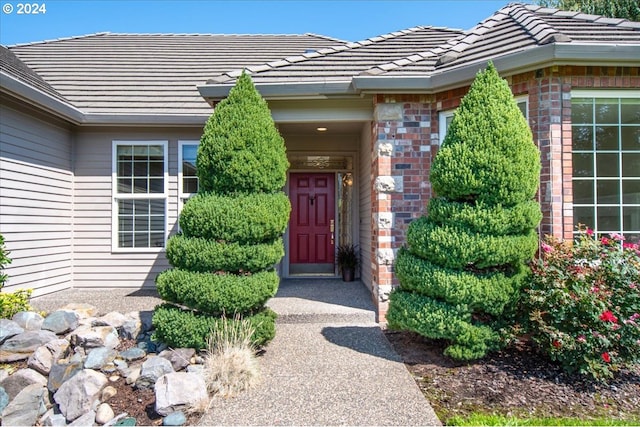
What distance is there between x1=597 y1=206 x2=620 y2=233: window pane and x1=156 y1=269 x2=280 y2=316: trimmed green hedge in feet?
12.8

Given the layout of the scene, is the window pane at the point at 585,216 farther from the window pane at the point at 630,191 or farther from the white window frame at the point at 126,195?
the white window frame at the point at 126,195

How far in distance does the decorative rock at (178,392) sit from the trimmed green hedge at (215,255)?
109cm

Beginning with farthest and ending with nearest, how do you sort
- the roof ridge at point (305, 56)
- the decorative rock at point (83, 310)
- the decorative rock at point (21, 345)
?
the roof ridge at point (305, 56) → the decorative rock at point (83, 310) → the decorative rock at point (21, 345)

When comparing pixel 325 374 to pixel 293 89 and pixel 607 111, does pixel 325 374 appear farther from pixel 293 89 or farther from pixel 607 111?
pixel 607 111

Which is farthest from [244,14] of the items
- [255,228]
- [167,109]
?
Answer: [255,228]

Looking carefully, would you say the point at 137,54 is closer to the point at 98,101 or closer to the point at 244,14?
the point at 98,101

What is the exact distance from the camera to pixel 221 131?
3.94 m

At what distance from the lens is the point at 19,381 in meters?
3.44

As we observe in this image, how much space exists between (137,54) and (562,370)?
31.6 feet

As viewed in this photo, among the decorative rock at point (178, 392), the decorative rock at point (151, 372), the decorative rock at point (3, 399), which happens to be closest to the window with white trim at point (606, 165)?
the decorative rock at point (178, 392)

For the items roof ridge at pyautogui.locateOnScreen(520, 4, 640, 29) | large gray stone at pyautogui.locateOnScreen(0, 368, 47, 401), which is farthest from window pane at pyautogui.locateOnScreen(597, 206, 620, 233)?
large gray stone at pyautogui.locateOnScreen(0, 368, 47, 401)

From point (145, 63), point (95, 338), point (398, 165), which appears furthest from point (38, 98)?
point (398, 165)

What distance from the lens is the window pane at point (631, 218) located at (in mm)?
4359

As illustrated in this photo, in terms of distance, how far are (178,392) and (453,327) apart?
8.07 feet
